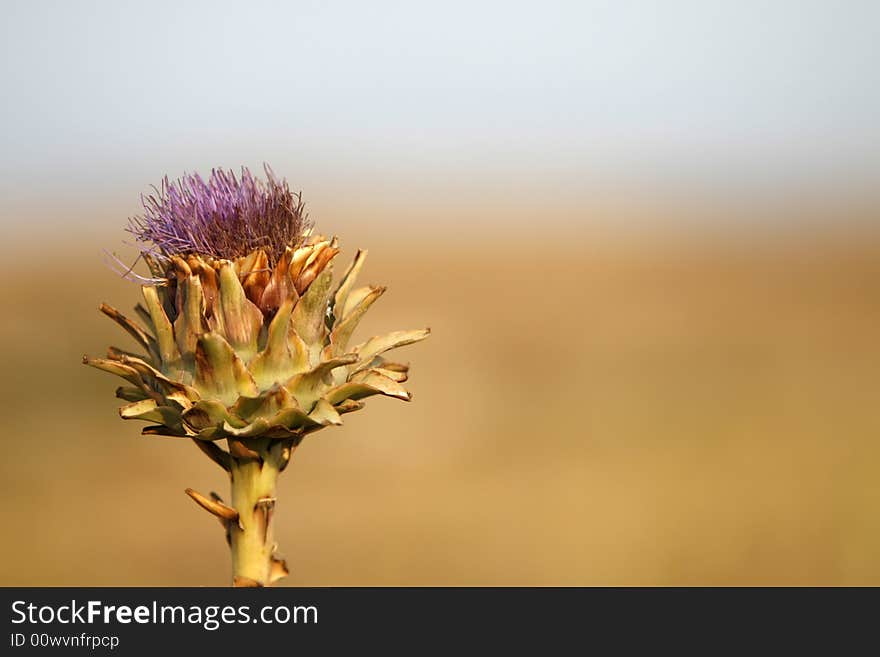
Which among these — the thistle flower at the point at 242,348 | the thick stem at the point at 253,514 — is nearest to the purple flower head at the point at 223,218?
the thistle flower at the point at 242,348

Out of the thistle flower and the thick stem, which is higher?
the thistle flower

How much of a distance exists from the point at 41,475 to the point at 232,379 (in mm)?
8953

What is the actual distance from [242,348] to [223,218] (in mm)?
300

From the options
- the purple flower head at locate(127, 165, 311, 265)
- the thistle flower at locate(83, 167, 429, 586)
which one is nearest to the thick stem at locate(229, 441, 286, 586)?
the thistle flower at locate(83, 167, 429, 586)

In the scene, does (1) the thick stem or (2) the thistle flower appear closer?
(2) the thistle flower

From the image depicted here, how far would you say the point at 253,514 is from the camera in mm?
2271

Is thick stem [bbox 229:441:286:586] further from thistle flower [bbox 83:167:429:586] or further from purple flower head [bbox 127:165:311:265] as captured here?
purple flower head [bbox 127:165:311:265]

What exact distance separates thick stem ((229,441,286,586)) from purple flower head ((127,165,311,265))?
18.7 inches

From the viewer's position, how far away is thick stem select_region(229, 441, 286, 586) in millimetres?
2258

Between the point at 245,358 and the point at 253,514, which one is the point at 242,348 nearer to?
the point at 245,358

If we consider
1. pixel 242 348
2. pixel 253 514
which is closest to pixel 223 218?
pixel 242 348

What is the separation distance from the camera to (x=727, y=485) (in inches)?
373

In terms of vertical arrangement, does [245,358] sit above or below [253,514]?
above

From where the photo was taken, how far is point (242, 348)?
2.22 m
